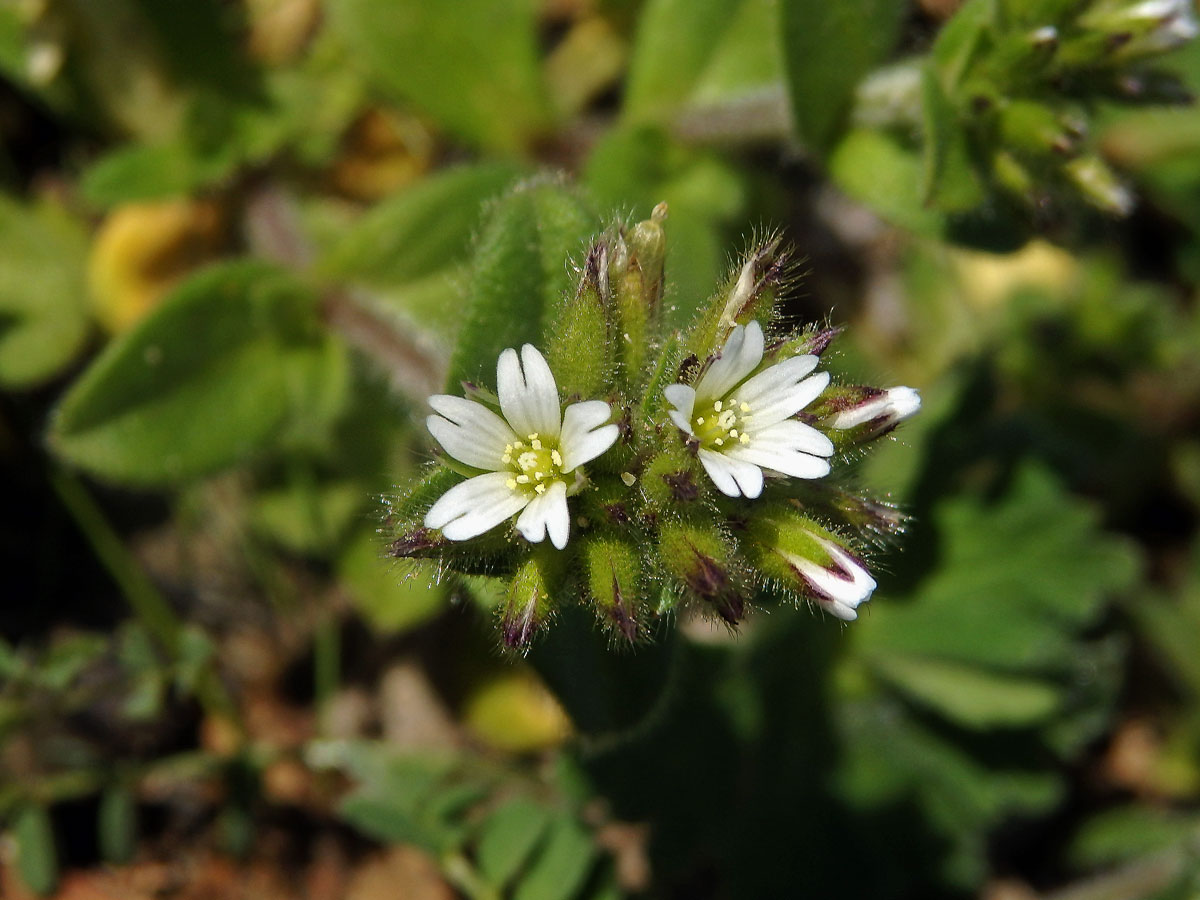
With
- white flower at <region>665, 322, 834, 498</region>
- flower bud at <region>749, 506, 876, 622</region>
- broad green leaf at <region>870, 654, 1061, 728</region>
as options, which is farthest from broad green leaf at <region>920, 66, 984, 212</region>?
broad green leaf at <region>870, 654, 1061, 728</region>

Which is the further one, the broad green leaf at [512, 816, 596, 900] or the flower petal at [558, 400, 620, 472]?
the broad green leaf at [512, 816, 596, 900]

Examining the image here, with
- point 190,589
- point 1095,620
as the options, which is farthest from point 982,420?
point 190,589

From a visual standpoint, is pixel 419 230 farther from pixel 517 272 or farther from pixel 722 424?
pixel 722 424

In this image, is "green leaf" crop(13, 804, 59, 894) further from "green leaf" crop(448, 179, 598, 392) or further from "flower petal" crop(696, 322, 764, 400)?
"flower petal" crop(696, 322, 764, 400)

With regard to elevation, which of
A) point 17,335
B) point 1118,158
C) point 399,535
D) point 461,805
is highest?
point 399,535

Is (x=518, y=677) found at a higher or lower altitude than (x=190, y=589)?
lower

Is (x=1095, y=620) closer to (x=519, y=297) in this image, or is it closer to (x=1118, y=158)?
(x=1118, y=158)
